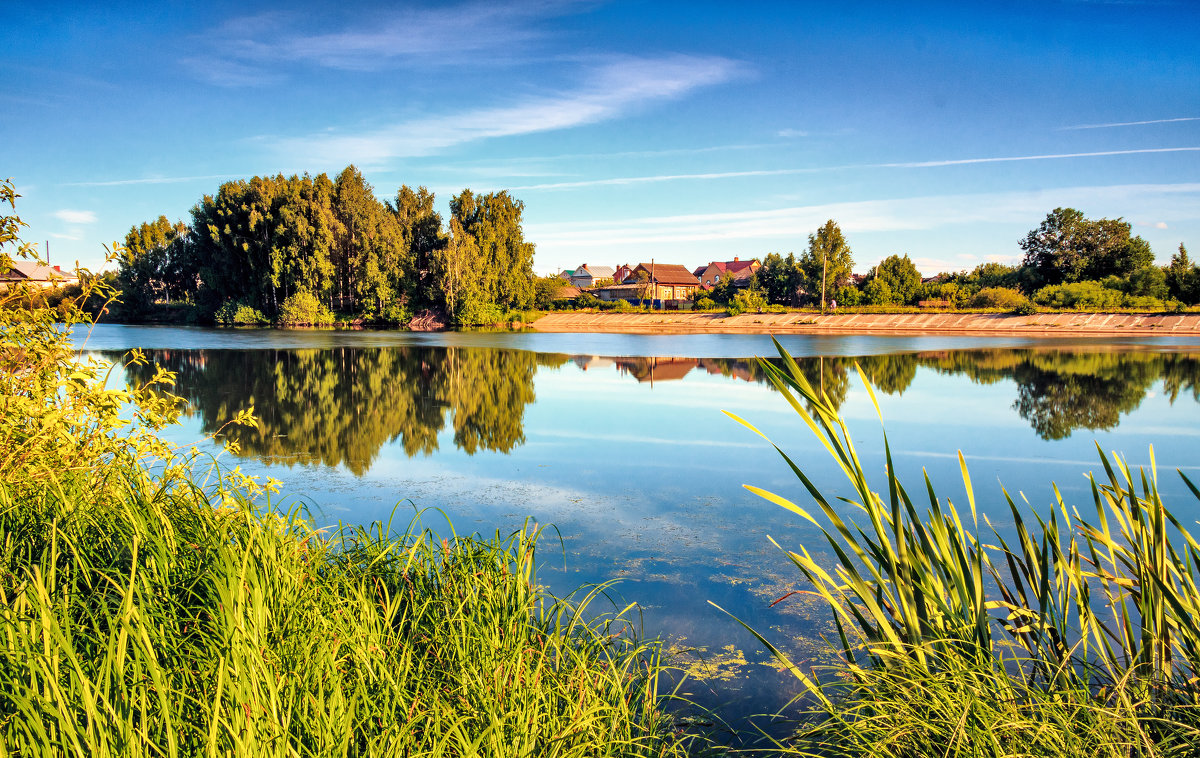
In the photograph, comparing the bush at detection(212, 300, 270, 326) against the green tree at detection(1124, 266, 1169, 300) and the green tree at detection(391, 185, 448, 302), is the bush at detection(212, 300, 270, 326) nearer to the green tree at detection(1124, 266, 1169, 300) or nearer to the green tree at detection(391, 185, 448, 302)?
the green tree at detection(391, 185, 448, 302)

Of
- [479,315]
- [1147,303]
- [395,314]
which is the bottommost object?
[1147,303]

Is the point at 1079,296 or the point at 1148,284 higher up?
the point at 1148,284

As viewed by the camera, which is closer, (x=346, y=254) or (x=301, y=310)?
(x=301, y=310)

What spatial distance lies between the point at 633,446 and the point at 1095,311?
152 ft

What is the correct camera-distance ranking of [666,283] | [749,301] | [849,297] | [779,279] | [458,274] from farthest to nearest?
[666,283], [779,279], [749,301], [849,297], [458,274]

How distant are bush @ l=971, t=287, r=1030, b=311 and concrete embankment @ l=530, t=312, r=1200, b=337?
1724 mm

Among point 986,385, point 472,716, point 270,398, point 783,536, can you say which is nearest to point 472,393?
point 270,398

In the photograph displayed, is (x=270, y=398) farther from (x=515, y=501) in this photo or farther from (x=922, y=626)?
(x=922, y=626)

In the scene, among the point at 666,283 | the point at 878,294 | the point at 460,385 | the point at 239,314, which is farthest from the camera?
the point at 666,283

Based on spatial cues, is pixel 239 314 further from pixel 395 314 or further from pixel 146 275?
pixel 146 275

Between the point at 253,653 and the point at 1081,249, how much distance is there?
65.0m

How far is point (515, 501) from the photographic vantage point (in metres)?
7.19

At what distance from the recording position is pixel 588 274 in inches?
5054

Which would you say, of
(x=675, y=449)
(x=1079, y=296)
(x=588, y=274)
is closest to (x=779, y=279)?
(x=1079, y=296)
